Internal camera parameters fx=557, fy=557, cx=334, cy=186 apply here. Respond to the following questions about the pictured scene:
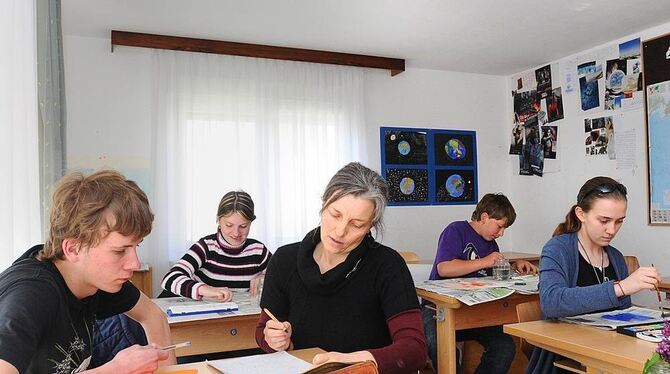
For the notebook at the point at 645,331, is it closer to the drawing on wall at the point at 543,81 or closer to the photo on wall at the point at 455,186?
the photo on wall at the point at 455,186

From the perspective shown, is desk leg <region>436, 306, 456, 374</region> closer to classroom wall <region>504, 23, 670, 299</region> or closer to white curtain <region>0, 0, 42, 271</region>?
white curtain <region>0, 0, 42, 271</region>

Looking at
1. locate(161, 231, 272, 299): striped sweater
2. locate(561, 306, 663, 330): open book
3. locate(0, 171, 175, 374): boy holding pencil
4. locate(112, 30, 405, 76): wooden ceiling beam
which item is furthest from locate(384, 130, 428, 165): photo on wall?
locate(0, 171, 175, 374): boy holding pencil

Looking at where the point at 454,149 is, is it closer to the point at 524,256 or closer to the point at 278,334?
the point at 524,256

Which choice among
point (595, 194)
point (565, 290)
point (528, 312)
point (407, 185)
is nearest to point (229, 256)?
point (528, 312)

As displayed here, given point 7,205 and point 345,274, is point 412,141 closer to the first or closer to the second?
point 345,274

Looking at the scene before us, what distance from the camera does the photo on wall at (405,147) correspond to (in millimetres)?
4867

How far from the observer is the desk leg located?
8.80ft

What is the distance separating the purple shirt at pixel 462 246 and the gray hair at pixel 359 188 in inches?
68.5

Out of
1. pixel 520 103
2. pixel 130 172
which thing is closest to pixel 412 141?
pixel 520 103

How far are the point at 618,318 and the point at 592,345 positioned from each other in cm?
41

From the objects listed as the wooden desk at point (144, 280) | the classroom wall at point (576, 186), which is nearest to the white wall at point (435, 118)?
the classroom wall at point (576, 186)

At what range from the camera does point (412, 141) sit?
4.96 metres

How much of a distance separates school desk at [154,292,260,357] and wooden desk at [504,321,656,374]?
1076 millimetres

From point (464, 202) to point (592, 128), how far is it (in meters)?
1.27
